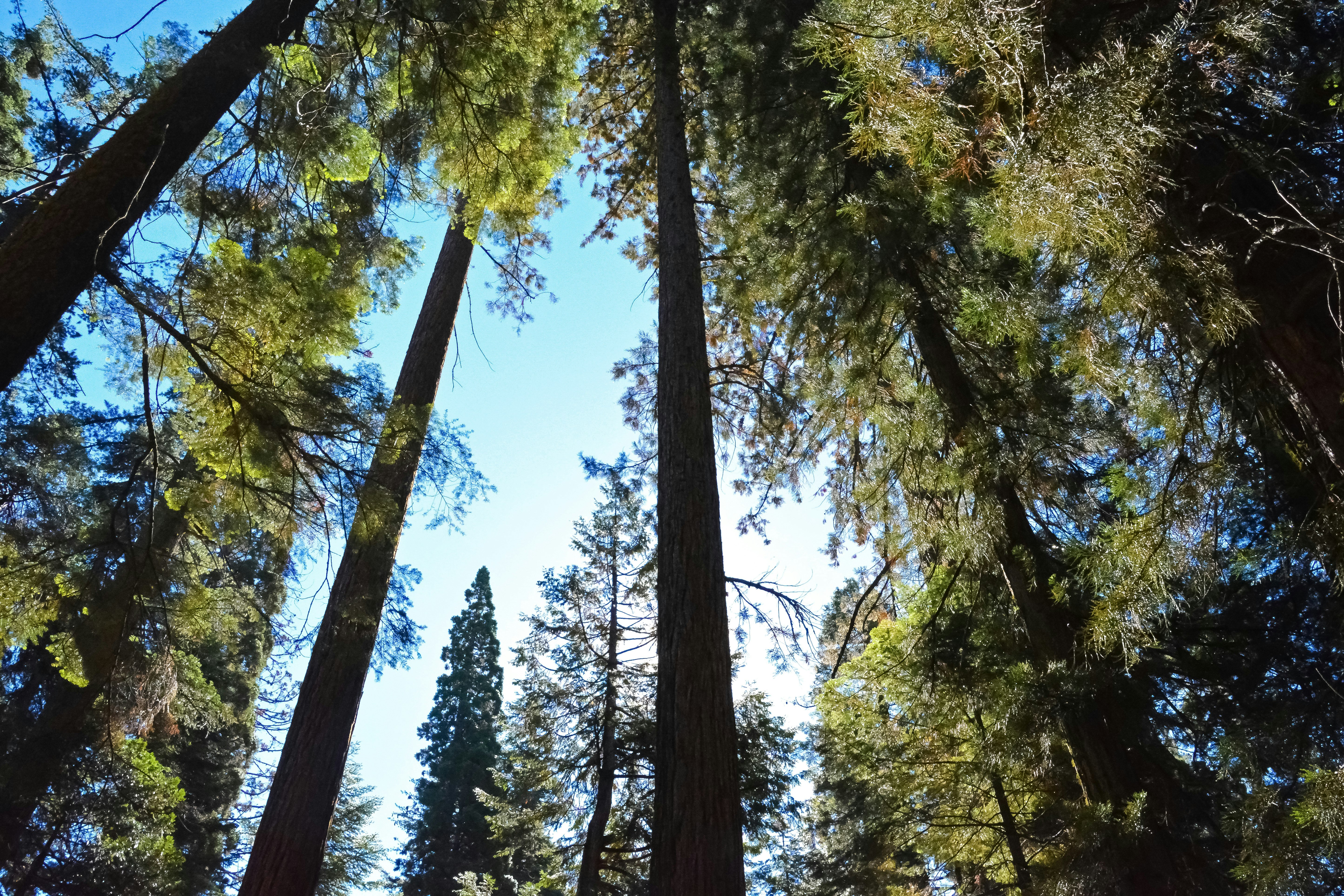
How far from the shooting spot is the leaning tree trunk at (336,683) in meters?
4.43

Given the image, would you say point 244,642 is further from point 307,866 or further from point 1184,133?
point 1184,133

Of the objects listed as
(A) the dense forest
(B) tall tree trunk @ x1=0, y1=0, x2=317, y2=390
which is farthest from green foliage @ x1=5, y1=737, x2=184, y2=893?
(B) tall tree trunk @ x1=0, y1=0, x2=317, y2=390

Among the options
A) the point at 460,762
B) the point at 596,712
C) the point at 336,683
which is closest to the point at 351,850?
the point at 460,762

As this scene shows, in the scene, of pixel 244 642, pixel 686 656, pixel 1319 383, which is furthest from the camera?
pixel 244 642

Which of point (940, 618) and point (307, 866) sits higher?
point (940, 618)

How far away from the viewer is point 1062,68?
270cm

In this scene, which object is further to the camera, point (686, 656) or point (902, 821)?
point (902, 821)

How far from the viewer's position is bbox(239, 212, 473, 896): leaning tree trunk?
4426mm

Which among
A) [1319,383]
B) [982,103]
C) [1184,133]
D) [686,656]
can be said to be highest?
[982,103]

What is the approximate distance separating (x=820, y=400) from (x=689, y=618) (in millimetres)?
2736

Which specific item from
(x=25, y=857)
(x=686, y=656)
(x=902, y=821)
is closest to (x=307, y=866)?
(x=686, y=656)

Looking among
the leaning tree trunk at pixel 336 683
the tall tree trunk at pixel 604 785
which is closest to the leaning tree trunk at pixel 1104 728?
the leaning tree trunk at pixel 336 683

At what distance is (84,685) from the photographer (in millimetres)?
4320

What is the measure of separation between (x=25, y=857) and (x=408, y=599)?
641 cm
